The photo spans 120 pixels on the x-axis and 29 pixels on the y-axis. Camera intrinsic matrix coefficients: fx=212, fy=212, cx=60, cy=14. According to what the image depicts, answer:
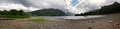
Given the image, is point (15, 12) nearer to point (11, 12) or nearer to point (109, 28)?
point (11, 12)

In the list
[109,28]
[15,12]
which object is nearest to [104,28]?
[109,28]

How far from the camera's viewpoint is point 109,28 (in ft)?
75.2

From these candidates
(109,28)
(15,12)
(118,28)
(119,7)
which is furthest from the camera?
(15,12)

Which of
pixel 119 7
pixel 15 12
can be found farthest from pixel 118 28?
pixel 15 12

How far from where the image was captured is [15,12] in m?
126

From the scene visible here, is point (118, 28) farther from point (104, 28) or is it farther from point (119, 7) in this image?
point (119, 7)

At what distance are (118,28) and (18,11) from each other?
110992 millimetres

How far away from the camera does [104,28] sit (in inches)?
918

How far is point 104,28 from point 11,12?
354 ft

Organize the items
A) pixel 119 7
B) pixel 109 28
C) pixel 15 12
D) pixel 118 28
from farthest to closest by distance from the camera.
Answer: pixel 15 12
pixel 119 7
pixel 109 28
pixel 118 28

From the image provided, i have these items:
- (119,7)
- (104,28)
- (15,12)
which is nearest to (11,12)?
(15,12)

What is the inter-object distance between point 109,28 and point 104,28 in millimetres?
610

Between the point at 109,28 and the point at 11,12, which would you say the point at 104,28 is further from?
the point at 11,12

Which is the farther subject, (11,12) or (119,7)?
(11,12)
